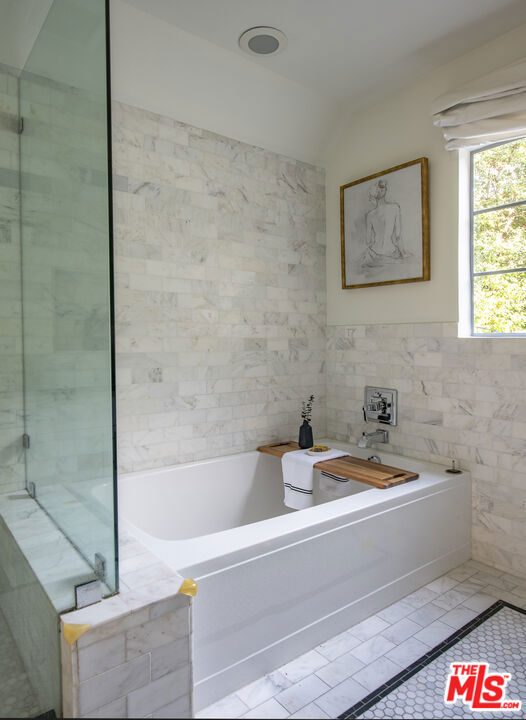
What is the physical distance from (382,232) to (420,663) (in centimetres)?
241

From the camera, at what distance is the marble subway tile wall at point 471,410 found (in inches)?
99.4

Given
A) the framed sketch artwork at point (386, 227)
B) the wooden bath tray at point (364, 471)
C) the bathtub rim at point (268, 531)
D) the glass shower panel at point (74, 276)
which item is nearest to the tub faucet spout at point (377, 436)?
the wooden bath tray at point (364, 471)

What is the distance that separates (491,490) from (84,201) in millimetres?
2498

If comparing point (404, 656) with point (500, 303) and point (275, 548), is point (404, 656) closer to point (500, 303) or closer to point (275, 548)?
point (275, 548)

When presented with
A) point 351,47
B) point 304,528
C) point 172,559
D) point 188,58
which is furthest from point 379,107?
point 172,559

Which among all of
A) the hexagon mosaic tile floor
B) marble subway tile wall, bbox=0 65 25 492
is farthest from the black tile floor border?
marble subway tile wall, bbox=0 65 25 492

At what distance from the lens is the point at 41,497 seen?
2004 millimetres

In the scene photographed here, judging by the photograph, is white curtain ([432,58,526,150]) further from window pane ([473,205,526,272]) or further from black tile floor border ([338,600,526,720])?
black tile floor border ([338,600,526,720])

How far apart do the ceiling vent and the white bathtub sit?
→ 238 cm

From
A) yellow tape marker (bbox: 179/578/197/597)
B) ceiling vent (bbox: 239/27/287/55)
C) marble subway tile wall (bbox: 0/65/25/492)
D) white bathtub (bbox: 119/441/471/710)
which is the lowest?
white bathtub (bbox: 119/441/471/710)

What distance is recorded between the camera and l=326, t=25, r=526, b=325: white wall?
2677 mm

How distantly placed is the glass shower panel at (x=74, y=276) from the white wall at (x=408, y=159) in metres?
2.12

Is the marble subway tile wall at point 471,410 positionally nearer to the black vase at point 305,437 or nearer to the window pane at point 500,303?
the window pane at point 500,303

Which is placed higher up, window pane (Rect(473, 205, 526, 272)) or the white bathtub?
window pane (Rect(473, 205, 526, 272))
